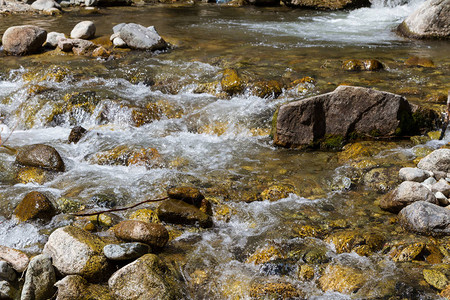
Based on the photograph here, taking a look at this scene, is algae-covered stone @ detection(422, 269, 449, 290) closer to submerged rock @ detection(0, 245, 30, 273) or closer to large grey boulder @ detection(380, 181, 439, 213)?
large grey boulder @ detection(380, 181, 439, 213)

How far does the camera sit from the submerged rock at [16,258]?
3717 mm

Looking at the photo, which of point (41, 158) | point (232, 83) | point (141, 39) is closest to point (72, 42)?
point (141, 39)

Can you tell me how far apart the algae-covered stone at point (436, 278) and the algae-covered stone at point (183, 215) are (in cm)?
213

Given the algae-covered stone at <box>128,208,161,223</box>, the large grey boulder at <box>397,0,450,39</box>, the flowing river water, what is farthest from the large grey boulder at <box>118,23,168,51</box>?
the large grey boulder at <box>397,0,450,39</box>

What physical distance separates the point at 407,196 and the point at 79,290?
3.33 metres

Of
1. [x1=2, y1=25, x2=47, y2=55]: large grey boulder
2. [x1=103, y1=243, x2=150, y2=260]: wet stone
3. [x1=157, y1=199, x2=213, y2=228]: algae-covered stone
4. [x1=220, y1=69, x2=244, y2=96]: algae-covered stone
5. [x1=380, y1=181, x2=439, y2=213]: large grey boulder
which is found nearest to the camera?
[x1=103, y1=243, x2=150, y2=260]: wet stone

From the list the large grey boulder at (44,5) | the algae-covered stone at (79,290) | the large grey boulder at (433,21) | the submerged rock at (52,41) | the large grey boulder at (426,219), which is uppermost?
the large grey boulder at (433,21)

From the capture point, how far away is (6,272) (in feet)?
11.8

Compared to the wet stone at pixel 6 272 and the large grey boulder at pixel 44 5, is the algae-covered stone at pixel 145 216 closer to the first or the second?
the wet stone at pixel 6 272

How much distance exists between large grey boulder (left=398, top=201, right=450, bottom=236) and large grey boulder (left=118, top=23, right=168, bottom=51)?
815 centimetres

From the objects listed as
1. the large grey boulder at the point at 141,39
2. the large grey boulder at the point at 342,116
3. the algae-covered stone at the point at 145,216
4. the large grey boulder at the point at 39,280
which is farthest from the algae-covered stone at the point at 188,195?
the large grey boulder at the point at 141,39

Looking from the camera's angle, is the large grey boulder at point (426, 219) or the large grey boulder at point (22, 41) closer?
the large grey boulder at point (426, 219)

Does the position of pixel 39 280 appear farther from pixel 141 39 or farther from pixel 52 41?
pixel 52 41

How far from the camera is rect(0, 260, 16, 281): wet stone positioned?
11.7 ft
